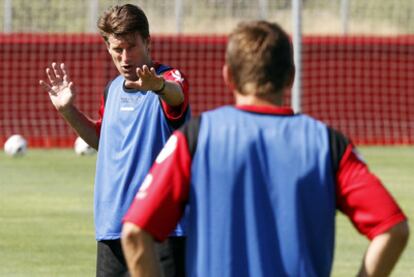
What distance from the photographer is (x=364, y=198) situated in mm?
3754

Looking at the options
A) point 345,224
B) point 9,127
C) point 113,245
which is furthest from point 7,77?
point 113,245

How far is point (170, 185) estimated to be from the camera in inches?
148

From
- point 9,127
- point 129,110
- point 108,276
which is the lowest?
point 9,127

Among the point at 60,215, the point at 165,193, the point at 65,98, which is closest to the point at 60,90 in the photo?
the point at 65,98

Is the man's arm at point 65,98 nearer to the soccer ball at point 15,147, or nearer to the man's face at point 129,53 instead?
the man's face at point 129,53

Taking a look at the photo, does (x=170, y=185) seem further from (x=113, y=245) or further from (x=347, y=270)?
(x=347, y=270)

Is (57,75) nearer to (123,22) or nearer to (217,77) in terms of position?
(123,22)

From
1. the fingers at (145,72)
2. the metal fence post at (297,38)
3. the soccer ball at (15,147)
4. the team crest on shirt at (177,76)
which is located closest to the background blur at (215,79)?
the soccer ball at (15,147)

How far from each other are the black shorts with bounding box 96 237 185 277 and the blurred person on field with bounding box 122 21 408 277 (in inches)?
81.9

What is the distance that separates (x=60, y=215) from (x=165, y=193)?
8958 mm

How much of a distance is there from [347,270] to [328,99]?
40.1 ft

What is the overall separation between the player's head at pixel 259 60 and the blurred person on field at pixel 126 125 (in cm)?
190

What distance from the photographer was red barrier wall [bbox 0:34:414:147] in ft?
69.7

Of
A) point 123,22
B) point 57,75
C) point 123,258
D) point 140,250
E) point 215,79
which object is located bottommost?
point 215,79
